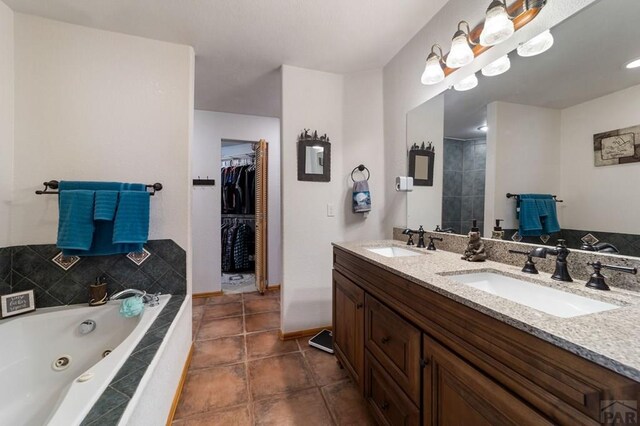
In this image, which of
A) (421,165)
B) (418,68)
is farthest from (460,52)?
(421,165)

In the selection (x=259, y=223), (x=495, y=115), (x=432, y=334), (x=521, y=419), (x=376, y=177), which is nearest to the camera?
(x=521, y=419)

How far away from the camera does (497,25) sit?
1.22m

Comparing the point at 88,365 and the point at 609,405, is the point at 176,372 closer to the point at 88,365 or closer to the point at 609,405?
the point at 88,365

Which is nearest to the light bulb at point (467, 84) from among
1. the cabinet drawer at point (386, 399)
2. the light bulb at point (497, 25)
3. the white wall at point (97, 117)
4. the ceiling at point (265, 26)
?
the light bulb at point (497, 25)

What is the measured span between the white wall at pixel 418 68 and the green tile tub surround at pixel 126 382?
182cm

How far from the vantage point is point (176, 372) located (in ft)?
5.16

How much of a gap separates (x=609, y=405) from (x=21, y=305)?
2.61 m

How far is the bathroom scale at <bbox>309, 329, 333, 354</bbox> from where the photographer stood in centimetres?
212

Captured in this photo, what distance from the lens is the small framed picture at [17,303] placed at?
1498mm

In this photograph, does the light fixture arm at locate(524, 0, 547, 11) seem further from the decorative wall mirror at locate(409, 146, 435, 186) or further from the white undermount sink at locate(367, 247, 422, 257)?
the white undermount sink at locate(367, 247, 422, 257)

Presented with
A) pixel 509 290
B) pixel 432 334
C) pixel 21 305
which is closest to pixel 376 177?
pixel 509 290

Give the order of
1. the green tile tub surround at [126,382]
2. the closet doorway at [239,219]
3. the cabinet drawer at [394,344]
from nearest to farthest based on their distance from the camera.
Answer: the green tile tub surround at [126,382]
the cabinet drawer at [394,344]
the closet doorway at [239,219]

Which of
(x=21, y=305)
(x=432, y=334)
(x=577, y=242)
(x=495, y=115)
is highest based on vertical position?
(x=495, y=115)

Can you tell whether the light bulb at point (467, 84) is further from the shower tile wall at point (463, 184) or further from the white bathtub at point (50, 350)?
the white bathtub at point (50, 350)
